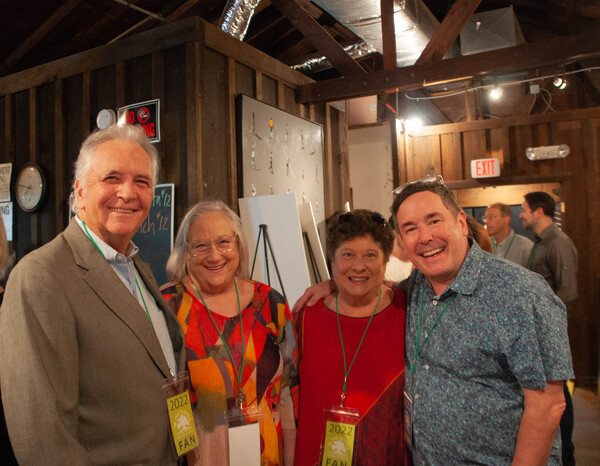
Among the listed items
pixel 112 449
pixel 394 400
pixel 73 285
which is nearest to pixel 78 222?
pixel 73 285

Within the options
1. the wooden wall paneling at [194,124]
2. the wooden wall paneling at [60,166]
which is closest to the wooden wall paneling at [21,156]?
the wooden wall paneling at [60,166]

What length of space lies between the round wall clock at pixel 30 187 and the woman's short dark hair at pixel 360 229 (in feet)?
8.71

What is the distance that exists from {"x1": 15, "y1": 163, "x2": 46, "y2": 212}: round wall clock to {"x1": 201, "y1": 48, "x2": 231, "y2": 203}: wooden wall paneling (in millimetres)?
1497

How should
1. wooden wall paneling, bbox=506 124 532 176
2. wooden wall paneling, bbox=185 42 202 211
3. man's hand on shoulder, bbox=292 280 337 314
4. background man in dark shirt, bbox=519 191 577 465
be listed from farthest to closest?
wooden wall paneling, bbox=506 124 532 176
background man in dark shirt, bbox=519 191 577 465
wooden wall paneling, bbox=185 42 202 211
man's hand on shoulder, bbox=292 280 337 314

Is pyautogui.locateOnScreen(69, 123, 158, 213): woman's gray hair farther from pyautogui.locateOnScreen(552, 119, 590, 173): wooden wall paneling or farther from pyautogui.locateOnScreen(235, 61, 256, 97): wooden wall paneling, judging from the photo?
pyautogui.locateOnScreen(552, 119, 590, 173): wooden wall paneling

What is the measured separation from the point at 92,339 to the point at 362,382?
3.20 feet

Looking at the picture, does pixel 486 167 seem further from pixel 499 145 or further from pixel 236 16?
pixel 236 16

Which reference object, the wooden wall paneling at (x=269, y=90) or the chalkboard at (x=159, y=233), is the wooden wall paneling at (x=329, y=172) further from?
the chalkboard at (x=159, y=233)

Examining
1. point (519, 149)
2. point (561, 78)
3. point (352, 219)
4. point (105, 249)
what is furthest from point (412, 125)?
point (105, 249)

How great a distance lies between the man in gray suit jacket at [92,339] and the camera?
110 cm

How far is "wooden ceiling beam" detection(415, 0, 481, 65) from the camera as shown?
3.44m

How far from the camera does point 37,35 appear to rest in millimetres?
5113

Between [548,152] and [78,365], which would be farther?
[548,152]

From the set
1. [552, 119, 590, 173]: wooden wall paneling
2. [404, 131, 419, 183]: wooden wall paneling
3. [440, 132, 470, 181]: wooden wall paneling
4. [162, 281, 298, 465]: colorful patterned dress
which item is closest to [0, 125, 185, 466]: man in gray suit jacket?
[162, 281, 298, 465]: colorful patterned dress
